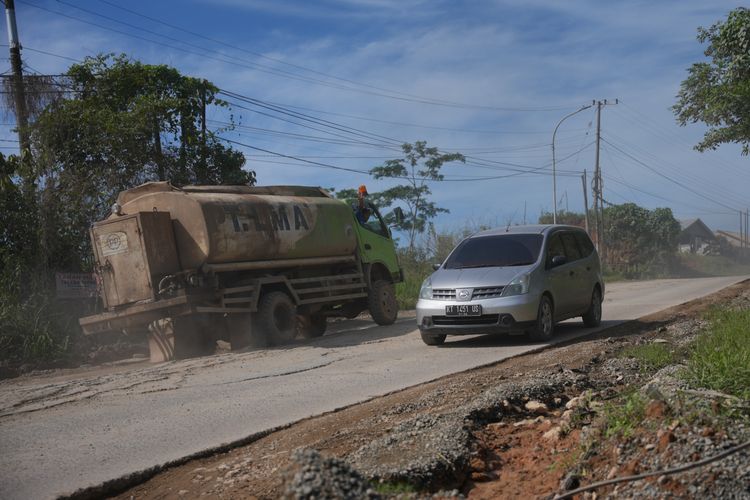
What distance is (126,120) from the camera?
17797 millimetres

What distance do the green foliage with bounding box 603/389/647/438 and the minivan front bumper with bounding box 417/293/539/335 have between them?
572 cm

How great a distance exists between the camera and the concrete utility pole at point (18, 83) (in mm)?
16750

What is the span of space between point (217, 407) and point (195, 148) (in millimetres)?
14003

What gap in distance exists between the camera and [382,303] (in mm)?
16141

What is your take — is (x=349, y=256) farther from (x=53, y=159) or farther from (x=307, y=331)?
(x=53, y=159)

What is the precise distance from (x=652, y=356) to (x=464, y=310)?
334 cm

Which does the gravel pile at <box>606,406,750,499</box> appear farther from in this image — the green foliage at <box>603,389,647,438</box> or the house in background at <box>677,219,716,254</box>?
the house in background at <box>677,219,716,254</box>

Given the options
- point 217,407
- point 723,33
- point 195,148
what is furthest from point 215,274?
point 723,33

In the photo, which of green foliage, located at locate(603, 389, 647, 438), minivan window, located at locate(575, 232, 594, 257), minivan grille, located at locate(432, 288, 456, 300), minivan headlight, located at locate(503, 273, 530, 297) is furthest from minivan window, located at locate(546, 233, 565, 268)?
green foliage, located at locate(603, 389, 647, 438)

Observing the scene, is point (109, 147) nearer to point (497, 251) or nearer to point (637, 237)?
point (497, 251)

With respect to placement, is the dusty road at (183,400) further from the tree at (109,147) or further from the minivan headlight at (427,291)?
the tree at (109,147)

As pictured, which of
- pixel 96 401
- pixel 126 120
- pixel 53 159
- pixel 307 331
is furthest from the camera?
pixel 126 120

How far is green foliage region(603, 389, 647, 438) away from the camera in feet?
14.2

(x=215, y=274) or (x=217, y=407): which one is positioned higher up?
(x=215, y=274)
